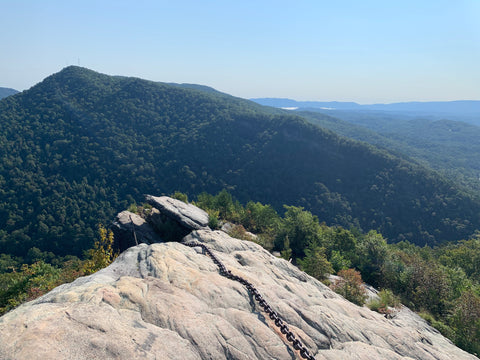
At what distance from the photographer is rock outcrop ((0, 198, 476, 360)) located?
615 cm

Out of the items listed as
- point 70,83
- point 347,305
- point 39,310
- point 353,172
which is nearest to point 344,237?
point 347,305

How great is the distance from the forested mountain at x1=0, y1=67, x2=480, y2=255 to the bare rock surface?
84.6m

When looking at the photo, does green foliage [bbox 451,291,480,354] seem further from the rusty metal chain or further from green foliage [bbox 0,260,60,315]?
green foliage [bbox 0,260,60,315]

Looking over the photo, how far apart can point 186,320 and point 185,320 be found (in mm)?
32

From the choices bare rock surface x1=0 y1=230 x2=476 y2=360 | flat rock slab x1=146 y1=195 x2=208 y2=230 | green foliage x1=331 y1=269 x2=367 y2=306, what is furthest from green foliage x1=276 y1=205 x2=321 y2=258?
bare rock surface x1=0 y1=230 x2=476 y2=360

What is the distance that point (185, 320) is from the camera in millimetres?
7758

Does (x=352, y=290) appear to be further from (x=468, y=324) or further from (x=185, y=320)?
(x=185, y=320)

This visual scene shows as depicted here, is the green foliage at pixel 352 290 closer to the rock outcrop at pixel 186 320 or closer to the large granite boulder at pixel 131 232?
the rock outcrop at pixel 186 320

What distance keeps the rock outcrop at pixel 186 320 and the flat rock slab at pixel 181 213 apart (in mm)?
14021

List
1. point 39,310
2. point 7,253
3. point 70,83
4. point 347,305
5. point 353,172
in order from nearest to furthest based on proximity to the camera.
A: point 39,310, point 347,305, point 7,253, point 353,172, point 70,83

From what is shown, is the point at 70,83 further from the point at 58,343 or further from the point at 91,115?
the point at 58,343

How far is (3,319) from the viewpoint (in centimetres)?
630

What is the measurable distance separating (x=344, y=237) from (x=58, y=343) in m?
37.2

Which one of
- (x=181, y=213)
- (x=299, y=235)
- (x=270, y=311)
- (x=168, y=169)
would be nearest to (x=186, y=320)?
(x=270, y=311)
